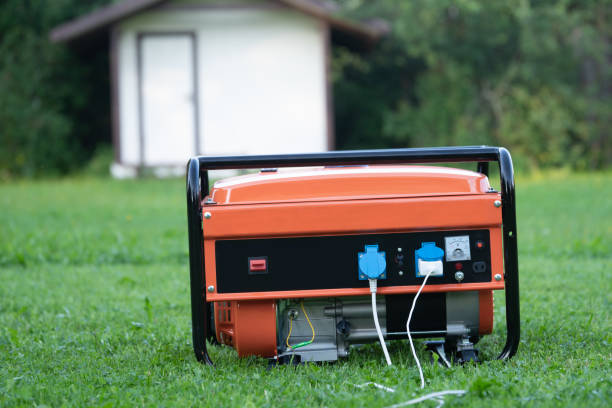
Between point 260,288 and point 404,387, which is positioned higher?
point 260,288

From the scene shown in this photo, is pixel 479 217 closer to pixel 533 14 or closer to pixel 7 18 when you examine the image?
pixel 533 14

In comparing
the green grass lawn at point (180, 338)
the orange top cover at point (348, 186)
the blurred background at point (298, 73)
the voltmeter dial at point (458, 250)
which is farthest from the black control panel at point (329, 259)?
the blurred background at point (298, 73)

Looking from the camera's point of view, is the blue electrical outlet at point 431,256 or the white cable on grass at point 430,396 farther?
the blue electrical outlet at point 431,256

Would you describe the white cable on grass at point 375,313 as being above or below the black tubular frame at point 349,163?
below

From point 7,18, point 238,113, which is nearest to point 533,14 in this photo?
point 238,113

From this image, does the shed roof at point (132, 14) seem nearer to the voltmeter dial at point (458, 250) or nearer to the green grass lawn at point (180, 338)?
the green grass lawn at point (180, 338)

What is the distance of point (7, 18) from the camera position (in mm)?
Answer: 16672

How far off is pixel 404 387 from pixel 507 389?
14.1 inches

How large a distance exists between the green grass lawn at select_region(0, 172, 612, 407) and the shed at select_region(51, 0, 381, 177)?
7.18m

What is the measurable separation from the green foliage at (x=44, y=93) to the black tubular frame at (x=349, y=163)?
1395 cm

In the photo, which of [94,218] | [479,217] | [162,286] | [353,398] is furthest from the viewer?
[94,218]

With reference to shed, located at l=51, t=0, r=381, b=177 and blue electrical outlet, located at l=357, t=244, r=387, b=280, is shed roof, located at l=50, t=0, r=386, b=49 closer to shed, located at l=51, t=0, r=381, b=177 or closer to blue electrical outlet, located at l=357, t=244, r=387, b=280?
shed, located at l=51, t=0, r=381, b=177

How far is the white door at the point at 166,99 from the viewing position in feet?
49.2

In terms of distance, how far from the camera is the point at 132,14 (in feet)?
47.7
